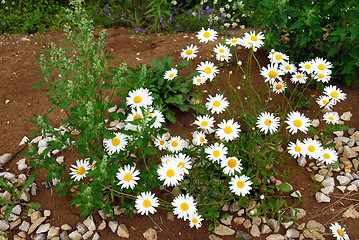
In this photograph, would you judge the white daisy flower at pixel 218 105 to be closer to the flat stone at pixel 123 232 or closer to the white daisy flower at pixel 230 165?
the white daisy flower at pixel 230 165

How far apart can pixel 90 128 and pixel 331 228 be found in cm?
198

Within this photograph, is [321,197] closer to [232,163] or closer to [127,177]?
[232,163]

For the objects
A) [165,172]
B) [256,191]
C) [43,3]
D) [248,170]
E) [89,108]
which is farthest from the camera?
[43,3]

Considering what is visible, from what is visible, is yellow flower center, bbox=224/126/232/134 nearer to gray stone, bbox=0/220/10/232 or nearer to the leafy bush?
the leafy bush

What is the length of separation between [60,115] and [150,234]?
1.90m

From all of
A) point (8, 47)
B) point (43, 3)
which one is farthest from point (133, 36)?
point (43, 3)

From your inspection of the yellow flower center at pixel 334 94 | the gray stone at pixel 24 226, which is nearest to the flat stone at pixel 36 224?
the gray stone at pixel 24 226

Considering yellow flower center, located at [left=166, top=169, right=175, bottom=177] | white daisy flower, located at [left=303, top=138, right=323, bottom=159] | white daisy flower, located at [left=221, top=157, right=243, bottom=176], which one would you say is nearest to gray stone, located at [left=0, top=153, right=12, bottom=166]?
yellow flower center, located at [left=166, top=169, right=175, bottom=177]

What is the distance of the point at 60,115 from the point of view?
144 inches

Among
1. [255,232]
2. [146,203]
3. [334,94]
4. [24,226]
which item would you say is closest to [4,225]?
[24,226]

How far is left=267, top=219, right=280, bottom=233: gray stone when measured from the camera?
8.32 feet

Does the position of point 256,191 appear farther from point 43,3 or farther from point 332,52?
point 43,3

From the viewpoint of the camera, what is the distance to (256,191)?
2.74m

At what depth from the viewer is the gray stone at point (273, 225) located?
254 centimetres
